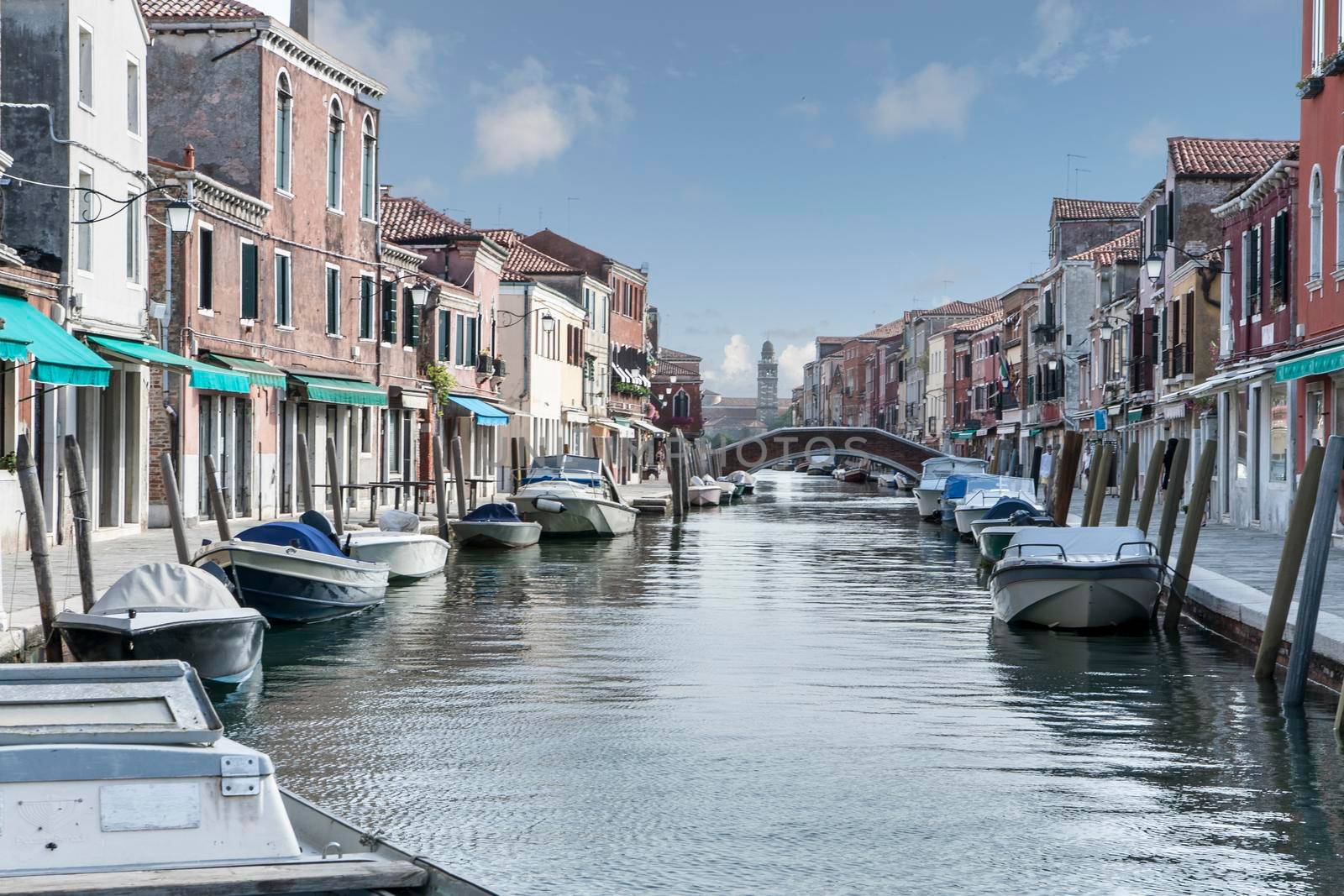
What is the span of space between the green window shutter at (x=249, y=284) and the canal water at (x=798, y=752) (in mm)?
12265

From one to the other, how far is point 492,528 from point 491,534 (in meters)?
0.14

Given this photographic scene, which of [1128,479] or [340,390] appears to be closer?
[1128,479]

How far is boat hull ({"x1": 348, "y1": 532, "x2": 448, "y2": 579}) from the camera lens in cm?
2206

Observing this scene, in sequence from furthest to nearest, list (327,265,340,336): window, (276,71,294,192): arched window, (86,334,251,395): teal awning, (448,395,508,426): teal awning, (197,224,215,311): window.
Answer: (448,395,508,426): teal awning
(327,265,340,336): window
(276,71,294,192): arched window
(197,224,215,311): window
(86,334,251,395): teal awning

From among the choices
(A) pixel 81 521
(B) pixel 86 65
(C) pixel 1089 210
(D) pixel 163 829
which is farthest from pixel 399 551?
(C) pixel 1089 210

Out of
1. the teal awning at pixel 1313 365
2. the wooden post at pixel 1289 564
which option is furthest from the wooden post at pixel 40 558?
the teal awning at pixel 1313 365

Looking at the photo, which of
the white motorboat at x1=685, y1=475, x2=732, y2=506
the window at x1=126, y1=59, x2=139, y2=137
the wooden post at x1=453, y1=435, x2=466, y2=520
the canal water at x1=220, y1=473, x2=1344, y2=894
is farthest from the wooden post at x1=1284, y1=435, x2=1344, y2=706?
the white motorboat at x1=685, y1=475, x2=732, y2=506

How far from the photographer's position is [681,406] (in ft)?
369

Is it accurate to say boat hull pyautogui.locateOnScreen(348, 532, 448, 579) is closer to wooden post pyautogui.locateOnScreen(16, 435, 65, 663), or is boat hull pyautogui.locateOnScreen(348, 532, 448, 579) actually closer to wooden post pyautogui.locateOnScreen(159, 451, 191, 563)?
wooden post pyautogui.locateOnScreen(159, 451, 191, 563)

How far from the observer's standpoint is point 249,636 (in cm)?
1358

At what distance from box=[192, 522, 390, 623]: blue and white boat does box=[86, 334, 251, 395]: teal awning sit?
20.4 ft

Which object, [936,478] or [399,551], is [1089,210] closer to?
[936,478]

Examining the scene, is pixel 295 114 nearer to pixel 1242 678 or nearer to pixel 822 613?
pixel 822 613

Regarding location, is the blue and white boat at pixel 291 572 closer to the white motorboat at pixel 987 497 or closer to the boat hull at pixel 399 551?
the boat hull at pixel 399 551
